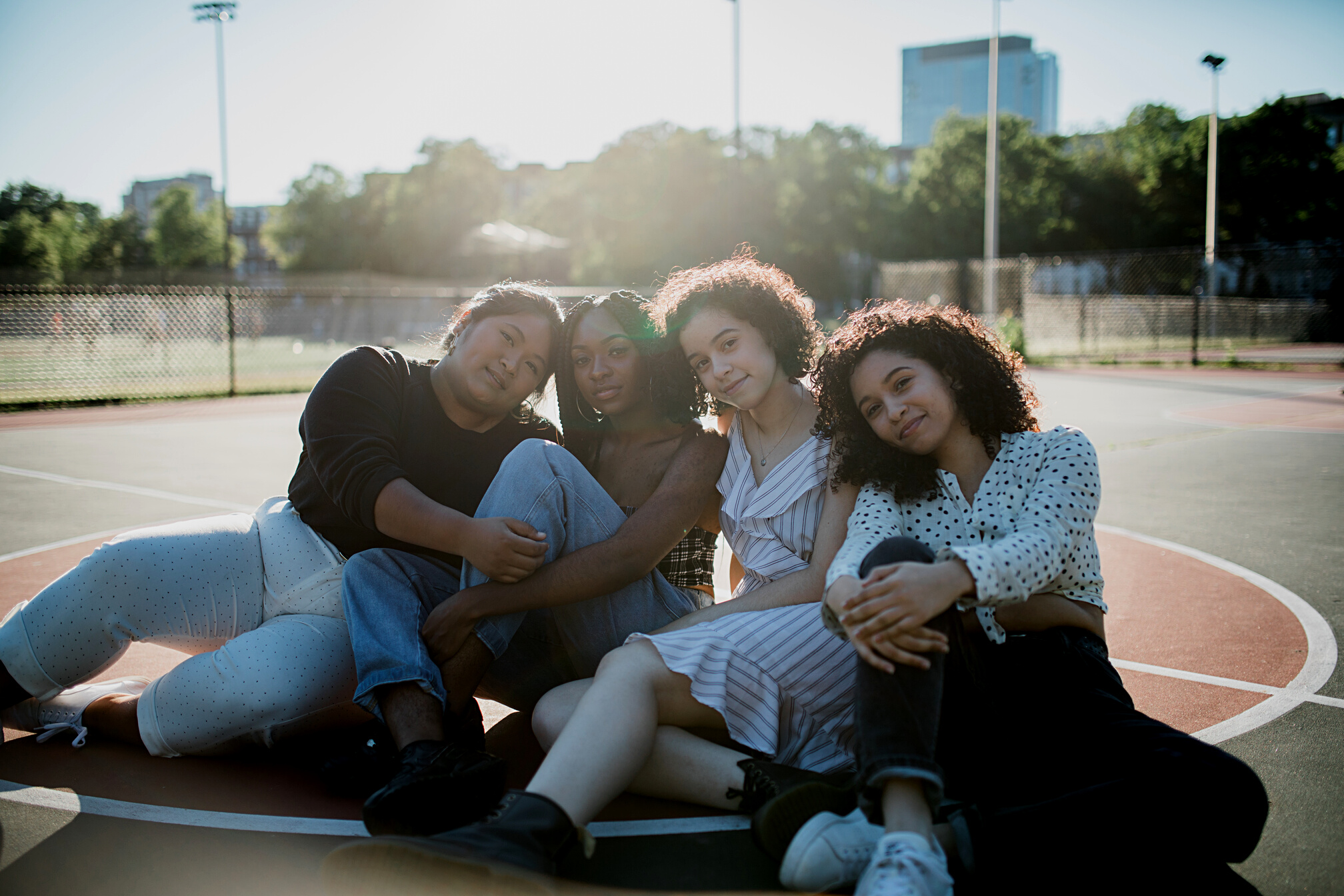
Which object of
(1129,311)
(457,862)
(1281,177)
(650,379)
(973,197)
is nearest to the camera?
(457,862)

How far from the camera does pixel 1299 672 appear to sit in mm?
3391

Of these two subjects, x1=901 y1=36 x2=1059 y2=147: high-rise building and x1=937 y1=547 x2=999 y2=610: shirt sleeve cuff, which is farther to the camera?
x1=901 y1=36 x2=1059 y2=147: high-rise building

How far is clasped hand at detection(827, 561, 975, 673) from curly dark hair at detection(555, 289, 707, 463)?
1.04 metres

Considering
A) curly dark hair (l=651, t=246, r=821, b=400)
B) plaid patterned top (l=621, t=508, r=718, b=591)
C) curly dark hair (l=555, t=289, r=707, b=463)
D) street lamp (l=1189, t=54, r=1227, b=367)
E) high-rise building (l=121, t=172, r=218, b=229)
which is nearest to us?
curly dark hair (l=651, t=246, r=821, b=400)

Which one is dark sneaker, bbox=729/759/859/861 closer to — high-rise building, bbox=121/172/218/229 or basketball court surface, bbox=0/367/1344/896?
basketball court surface, bbox=0/367/1344/896

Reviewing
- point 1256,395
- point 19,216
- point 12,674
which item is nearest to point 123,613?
point 12,674

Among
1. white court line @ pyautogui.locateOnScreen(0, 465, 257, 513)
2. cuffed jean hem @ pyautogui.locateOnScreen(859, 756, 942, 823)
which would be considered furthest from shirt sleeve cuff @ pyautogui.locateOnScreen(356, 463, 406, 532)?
white court line @ pyautogui.locateOnScreen(0, 465, 257, 513)

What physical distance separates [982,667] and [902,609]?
1.26 ft

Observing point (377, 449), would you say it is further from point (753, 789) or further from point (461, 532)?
point (753, 789)

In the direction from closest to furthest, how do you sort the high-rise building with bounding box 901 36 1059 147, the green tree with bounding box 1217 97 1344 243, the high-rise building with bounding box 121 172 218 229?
the green tree with bounding box 1217 97 1344 243 → the high-rise building with bounding box 121 172 218 229 → the high-rise building with bounding box 901 36 1059 147

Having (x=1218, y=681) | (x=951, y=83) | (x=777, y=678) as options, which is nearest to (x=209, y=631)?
(x=777, y=678)

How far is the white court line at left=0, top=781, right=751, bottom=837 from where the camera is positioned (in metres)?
2.31

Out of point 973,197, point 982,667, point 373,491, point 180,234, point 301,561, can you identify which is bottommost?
point 982,667

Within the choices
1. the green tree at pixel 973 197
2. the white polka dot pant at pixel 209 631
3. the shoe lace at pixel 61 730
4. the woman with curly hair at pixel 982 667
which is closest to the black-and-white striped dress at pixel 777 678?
the woman with curly hair at pixel 982 667
